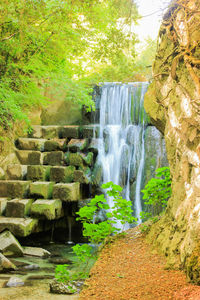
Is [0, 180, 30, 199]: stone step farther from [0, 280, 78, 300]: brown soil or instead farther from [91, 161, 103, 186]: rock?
[0, 280, 78, 300]: brown soil

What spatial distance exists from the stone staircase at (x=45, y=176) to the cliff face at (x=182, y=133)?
4129 millimetres

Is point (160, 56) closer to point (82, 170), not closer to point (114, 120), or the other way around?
point (82, 170)

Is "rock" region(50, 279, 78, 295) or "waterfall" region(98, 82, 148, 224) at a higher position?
"waterfall" region(98, 82, 148, 224)

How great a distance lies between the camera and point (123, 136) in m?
10.8

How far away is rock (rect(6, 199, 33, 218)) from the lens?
769 centimetres

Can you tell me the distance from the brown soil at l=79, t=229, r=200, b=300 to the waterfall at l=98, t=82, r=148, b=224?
499 centimetres

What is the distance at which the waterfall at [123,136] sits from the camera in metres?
9.71

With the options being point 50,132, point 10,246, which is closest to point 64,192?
point 10,246

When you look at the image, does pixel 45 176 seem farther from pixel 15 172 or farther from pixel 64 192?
pixel 64 192

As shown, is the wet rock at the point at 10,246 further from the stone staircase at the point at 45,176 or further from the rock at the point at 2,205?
the rock at the point at 2,205

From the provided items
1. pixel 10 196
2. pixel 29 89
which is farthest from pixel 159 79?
pixel 10 196

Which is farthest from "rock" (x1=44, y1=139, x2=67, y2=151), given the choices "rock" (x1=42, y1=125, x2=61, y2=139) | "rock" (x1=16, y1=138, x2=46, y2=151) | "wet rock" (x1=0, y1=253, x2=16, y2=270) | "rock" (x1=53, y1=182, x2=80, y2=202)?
"wet rock" (x1=0, y1=253, x2=16, y2=270)

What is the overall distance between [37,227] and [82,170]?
2.53m

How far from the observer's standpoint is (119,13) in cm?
623
